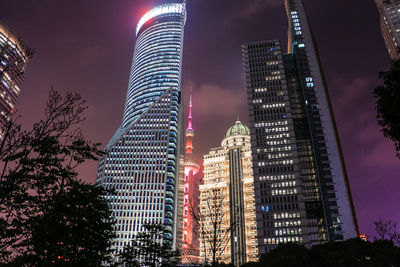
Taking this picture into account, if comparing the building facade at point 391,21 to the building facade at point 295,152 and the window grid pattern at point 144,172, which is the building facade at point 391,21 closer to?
the building facade at point 295,152

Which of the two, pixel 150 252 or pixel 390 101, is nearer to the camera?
pixel 390 101

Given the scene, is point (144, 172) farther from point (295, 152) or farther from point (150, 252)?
point (150, 252)

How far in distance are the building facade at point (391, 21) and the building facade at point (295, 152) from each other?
40.4 metres

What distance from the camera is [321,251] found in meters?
64.0

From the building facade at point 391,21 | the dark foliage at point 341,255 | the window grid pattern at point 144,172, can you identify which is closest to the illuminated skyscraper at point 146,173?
the window grid pattern at point 144,172

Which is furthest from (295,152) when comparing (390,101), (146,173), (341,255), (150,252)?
(390,101)

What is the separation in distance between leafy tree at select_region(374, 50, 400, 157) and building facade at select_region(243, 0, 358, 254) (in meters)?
119

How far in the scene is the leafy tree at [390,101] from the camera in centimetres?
1856

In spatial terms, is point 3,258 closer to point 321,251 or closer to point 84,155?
point 84,155

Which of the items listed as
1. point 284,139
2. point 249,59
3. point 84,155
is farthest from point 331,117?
point 84,155

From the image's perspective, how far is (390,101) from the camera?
19.0m

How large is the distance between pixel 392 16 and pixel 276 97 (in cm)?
8231

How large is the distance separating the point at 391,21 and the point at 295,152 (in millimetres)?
95815

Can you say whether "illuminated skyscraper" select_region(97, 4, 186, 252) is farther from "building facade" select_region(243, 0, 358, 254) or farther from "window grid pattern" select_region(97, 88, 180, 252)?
"building facade" select_region(243, 0, 358, 254)
